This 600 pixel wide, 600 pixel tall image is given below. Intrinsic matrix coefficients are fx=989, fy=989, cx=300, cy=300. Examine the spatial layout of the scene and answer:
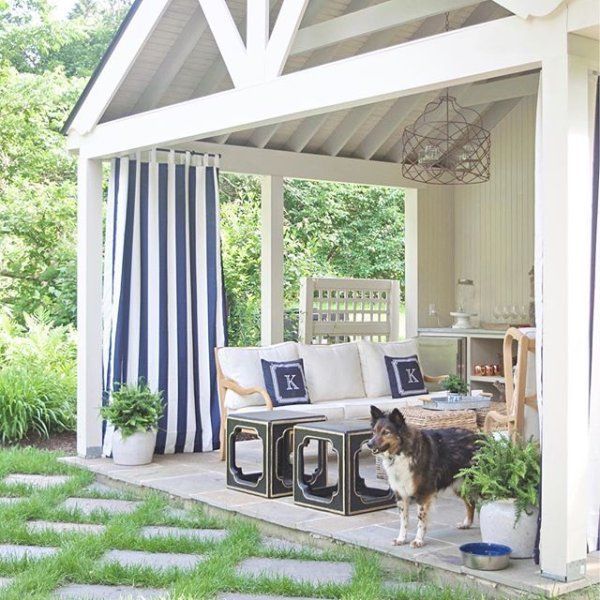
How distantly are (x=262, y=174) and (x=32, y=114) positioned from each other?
4954mm

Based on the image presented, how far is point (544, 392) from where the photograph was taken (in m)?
4.51

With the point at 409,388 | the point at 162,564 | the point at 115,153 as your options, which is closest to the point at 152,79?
the point at 115,153

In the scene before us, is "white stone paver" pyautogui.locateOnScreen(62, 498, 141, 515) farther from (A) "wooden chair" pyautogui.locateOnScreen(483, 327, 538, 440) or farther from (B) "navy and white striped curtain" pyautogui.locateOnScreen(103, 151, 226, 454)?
(A) "wooden chair" pyautogui.locateOnScreen(483, 327, 538, 440)

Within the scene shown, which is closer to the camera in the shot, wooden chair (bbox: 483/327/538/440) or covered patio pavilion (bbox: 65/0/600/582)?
covered patio pavilion (bbox: 65/0/600/582)

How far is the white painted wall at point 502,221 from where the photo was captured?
403 inches

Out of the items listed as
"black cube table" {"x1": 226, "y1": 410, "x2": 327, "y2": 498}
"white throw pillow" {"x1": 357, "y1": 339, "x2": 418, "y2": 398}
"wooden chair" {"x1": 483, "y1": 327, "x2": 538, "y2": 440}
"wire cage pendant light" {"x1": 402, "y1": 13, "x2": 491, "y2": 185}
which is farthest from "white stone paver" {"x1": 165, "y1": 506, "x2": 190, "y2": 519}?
"wire cage pendant light" {"x1": 402, "y1": 13, "x2": 491, "y2": 185}

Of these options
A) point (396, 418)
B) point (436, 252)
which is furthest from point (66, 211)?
point (396, 418)

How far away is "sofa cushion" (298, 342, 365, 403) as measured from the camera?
812 cm

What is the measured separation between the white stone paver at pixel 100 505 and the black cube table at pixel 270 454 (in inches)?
26.1

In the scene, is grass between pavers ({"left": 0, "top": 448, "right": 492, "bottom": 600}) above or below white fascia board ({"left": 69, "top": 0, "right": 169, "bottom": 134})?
below

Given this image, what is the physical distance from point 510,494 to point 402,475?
0.59 m

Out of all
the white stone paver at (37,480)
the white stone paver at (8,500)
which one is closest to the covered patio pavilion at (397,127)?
the white stone paver at (37,480)

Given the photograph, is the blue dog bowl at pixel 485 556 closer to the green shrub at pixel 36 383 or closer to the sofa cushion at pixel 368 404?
the sofa cushion at pixel 368 404

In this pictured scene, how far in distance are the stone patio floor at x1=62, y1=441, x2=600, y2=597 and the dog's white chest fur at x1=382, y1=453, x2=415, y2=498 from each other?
28 centimetres
